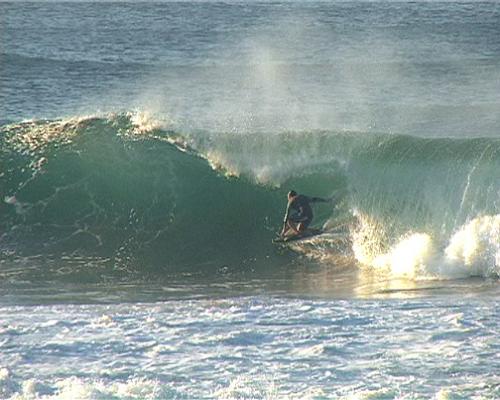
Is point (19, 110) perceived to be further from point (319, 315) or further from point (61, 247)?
point (319, 315)

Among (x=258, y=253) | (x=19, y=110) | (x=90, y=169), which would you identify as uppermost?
(x=19, y=110)

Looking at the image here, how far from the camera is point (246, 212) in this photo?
1931 cm

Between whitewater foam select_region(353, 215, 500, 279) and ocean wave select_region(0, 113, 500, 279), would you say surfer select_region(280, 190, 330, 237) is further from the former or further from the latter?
whitewater foam select_region(353, 215, 500, 279)

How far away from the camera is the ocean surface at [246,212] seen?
11219 millimetres

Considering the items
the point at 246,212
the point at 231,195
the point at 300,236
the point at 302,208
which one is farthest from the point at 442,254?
the point at 231,195

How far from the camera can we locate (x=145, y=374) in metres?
10.9

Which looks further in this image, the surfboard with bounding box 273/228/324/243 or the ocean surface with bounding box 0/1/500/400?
the surfboard with bounding box 273/228/324/243

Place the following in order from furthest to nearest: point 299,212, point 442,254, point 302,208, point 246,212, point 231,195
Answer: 1. point 231,195
2. point 246,212
3. point 299,212
4. point 302,208
5. point 442,254

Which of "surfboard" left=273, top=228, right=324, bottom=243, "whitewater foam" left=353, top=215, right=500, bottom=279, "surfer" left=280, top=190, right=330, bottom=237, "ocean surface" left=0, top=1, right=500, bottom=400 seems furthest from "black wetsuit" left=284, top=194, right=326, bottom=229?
"whitewater foam" left=353, top=215, right=500, bottom=279

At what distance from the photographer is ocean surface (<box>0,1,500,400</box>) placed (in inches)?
442

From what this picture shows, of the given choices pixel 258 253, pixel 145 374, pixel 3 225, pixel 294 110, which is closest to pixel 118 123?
pixel 3 225

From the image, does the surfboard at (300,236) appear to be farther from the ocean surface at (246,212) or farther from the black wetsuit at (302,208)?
the ocean surface at (246,212)

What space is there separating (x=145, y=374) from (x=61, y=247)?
7885 mm

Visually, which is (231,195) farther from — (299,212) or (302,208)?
(302,208)
